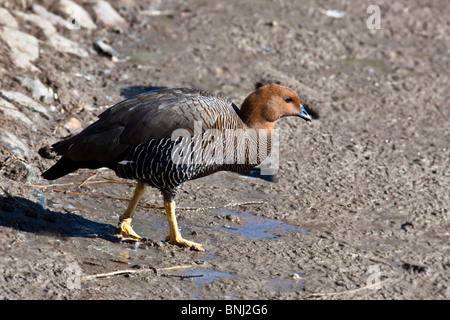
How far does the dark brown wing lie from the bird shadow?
490mm

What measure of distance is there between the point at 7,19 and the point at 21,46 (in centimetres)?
60

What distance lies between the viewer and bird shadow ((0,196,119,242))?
494cm

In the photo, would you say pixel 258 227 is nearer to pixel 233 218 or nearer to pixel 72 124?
pixel 233 218

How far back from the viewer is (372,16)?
10203 millimetres

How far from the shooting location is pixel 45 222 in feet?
16.7

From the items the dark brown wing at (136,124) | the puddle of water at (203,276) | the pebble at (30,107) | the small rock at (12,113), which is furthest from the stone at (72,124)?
the puddle of water at (203,276)

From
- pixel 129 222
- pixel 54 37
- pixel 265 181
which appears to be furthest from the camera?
pixel 54 37

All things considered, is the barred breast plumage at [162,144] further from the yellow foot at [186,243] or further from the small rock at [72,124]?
the small rock at [72,124]

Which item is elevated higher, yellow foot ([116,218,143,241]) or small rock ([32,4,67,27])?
small rock ([32,4,67,27])

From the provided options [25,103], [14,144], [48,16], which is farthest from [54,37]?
[14,144]

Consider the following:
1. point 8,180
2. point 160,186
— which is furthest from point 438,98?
point 8,180

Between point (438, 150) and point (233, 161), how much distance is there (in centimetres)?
285

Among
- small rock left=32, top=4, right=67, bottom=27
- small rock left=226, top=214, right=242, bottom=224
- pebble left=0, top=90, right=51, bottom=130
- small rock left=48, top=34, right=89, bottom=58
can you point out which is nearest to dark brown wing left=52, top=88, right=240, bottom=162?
small rock left=226, top=214, right=242, bottom=224

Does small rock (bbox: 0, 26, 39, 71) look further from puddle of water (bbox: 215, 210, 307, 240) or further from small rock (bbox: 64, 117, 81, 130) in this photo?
puddle of water (bbox: 215, 210, 307, 240)
